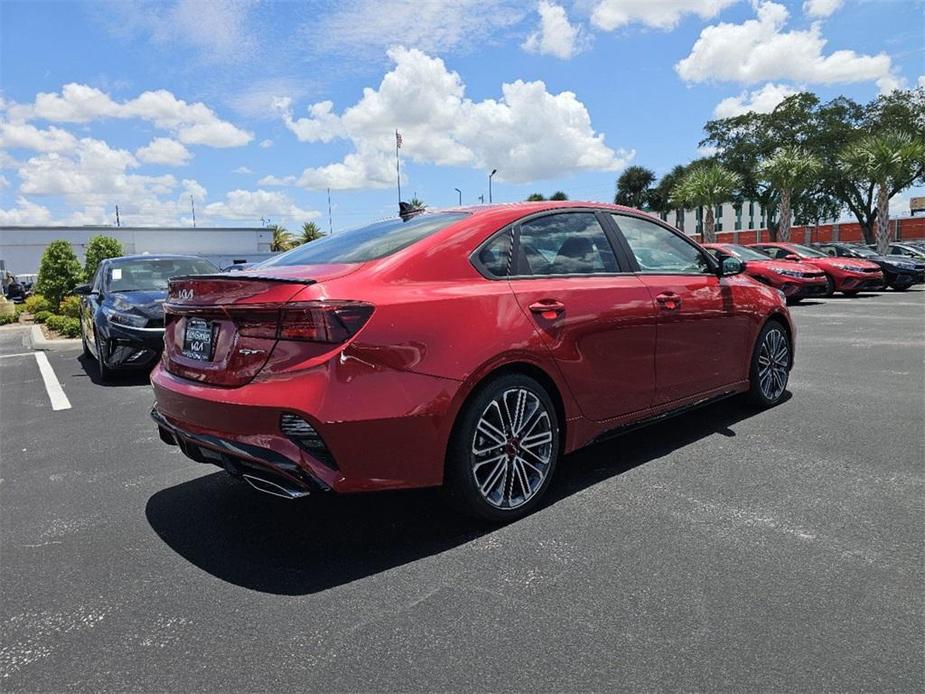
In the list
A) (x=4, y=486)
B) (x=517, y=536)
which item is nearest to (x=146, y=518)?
(x=4, y=486)

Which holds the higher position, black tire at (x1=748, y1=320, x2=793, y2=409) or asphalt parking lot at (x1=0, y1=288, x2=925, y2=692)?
black tire at (x1=748, y1=320, x2=793, y2=409)

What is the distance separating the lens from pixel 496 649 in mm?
2287

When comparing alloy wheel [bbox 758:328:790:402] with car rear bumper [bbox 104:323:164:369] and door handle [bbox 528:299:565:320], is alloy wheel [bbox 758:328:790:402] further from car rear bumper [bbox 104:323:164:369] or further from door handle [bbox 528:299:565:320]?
car rear bumper [bbox 104:323:164:369]

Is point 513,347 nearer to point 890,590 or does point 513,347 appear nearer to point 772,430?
point 890,590

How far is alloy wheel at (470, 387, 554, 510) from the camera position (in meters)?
3.20

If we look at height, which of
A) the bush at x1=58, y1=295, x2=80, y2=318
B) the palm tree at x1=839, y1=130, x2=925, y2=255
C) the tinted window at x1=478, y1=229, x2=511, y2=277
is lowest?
the bush at x1=58, y1=295, x2=80, y2=318

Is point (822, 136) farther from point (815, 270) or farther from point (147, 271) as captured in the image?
point (147, 271)

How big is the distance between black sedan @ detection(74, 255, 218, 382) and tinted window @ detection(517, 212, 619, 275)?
481 centimetres

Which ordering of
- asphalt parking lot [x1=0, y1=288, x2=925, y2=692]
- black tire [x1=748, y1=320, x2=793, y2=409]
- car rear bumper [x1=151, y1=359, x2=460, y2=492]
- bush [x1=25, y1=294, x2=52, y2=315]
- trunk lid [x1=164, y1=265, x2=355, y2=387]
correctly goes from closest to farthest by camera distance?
asphalt parking lot [x1=0, y1=288, x2=925, y2=692], car rear bumper [x1=151, y1=359, x2=460, y2=492], trunk lid [x1=164, y1=265, x2=355, y2=387], black tire [x1=748, y1=320, x2=793, y2=409], bush [x1=25, y1=294, x2=52, y2=315]

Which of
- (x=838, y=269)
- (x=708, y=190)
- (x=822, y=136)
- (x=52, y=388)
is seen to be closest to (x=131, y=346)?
(x=52, y=388)

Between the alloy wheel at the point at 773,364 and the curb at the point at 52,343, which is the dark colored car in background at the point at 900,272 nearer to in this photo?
the alloy wheel at the point at 773,364

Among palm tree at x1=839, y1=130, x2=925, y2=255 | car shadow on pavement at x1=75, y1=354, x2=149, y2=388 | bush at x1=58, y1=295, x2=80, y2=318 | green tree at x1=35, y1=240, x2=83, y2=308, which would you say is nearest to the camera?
car shadow on pavement at x1=75, y1=354, x2=149, y2=388

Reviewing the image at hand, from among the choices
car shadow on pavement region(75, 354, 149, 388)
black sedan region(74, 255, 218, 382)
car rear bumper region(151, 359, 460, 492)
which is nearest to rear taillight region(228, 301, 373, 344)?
car rear bumper region(151, 359, 460, 492)

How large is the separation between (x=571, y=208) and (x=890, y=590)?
247 centimetres
